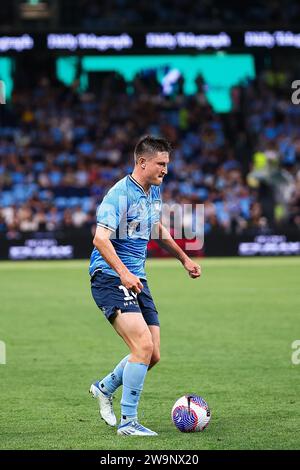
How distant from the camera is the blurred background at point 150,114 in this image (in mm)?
27906

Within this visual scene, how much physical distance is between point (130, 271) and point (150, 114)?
25744 millimetres

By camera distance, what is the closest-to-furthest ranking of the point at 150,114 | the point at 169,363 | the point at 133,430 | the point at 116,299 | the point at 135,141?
the point at 133,430 → the point at 116,299 → the point at 169,363 → the point at 135,141 → the point at 150,114

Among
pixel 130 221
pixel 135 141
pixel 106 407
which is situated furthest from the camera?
pixel 135 141

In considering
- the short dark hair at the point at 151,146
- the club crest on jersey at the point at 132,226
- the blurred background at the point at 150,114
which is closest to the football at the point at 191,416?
the club crest on jersey at the point at 132,226

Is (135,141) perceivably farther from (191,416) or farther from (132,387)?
(132,387)

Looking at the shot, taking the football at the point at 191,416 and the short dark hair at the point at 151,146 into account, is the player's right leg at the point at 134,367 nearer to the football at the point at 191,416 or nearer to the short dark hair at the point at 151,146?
the football at the point at 191,416

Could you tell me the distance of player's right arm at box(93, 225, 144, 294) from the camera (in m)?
7.17

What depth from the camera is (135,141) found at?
3228cm

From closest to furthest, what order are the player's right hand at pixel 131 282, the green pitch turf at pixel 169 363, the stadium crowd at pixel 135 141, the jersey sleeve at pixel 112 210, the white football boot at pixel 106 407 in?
1. the player's right hand at pixel 131 282
2. the jersey sleeve at pixel 112 210
3. the green pitch turf at pixel 169 363
4. the white football boot at pixel 106 407
5. the stadium crowd at pixel 135 141

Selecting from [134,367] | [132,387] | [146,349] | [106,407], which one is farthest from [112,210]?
[106,407]

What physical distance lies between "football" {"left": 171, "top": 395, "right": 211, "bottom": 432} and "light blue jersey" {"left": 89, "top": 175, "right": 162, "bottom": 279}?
1.03 m

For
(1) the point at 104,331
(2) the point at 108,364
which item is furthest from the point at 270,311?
(2) the point at 108,364

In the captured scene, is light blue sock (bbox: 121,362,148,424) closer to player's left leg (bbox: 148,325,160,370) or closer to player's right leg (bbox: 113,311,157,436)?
player's right leg (bbox: 113,311,157,436)

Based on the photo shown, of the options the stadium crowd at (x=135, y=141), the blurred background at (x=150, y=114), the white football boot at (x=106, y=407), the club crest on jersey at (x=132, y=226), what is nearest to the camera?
the club crest on jersey at (x=132, y=226)
